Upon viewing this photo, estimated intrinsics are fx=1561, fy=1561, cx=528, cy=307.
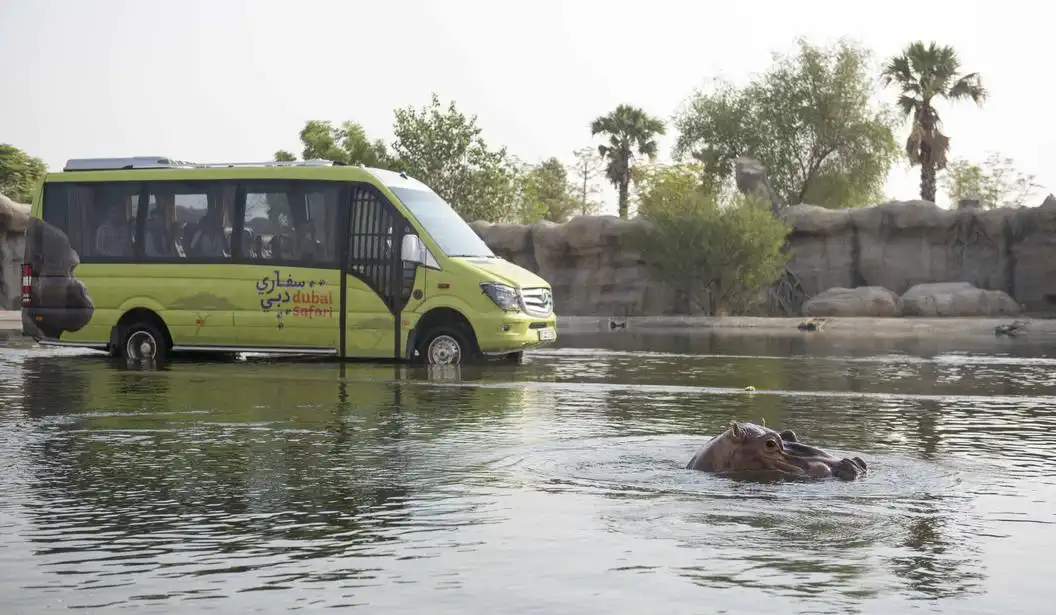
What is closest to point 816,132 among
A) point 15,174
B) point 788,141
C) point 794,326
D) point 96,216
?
point 788,141

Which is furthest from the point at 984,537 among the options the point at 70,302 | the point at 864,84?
the point at 864,84

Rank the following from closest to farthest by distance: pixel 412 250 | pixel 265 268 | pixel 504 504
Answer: pixel 504 504
pixel 412 250
pixel 265 268

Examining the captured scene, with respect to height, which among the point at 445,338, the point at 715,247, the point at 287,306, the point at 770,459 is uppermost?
the point at 715,247

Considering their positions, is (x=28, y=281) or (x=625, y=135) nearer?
(x=28, y=281)

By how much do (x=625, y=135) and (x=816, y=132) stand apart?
1382 centimetres

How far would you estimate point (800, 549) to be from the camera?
266 inches

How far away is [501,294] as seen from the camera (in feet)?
63.9

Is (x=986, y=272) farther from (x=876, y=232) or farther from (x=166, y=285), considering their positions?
(x=166, y=285)

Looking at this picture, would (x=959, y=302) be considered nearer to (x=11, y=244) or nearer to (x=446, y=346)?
(x=446, y=346)

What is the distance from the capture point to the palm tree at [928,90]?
59969 mm

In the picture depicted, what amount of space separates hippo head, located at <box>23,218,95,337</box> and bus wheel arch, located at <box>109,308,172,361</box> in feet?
1.51

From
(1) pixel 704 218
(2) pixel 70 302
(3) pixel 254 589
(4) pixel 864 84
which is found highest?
(4) pixel 864 84

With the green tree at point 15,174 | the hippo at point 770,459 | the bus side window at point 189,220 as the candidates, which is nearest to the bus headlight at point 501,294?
the bus side window at point 189,220

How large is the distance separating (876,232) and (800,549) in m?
41.5
